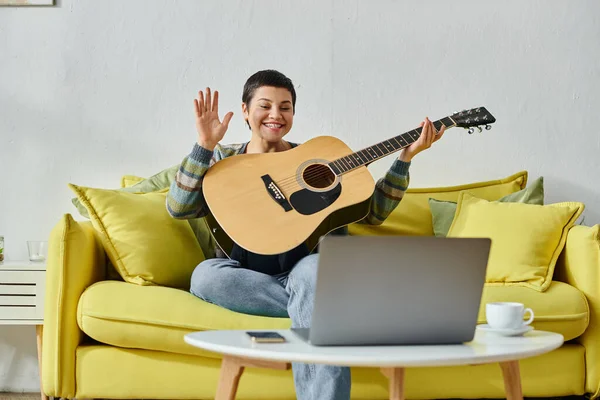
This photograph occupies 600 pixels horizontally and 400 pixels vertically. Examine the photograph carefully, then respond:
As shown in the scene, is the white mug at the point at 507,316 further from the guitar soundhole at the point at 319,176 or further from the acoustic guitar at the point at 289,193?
the guitar soundhole at the point at 319,176

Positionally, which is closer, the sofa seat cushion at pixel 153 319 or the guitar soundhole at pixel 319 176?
the sofa seat cushion at pixel 153 319

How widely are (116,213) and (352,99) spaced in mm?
1056

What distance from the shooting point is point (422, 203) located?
2.68 metres

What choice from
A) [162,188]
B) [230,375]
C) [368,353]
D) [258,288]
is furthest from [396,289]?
[162,188]

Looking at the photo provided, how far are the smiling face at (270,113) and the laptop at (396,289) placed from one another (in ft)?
3.89

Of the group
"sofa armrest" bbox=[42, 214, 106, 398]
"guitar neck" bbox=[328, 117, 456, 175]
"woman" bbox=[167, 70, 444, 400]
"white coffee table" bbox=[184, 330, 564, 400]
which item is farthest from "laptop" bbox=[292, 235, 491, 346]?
"sofa armrest" bbox=[42, 214, 106, 398]

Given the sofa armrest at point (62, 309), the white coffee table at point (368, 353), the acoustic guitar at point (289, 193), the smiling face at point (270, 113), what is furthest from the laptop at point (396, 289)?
the smiling face at point (270, 113)

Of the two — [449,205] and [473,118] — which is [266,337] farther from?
[449,205]

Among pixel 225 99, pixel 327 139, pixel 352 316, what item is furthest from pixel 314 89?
pixel 352 316

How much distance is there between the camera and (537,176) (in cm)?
294

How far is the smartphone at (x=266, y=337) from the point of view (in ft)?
4.14

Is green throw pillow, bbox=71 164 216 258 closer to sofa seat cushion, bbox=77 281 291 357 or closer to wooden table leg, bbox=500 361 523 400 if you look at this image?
sofa seat cushion, bbox=77 281 291 357

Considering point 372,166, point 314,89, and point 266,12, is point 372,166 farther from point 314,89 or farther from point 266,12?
point 266,12

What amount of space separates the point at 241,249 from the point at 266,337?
89 cm
